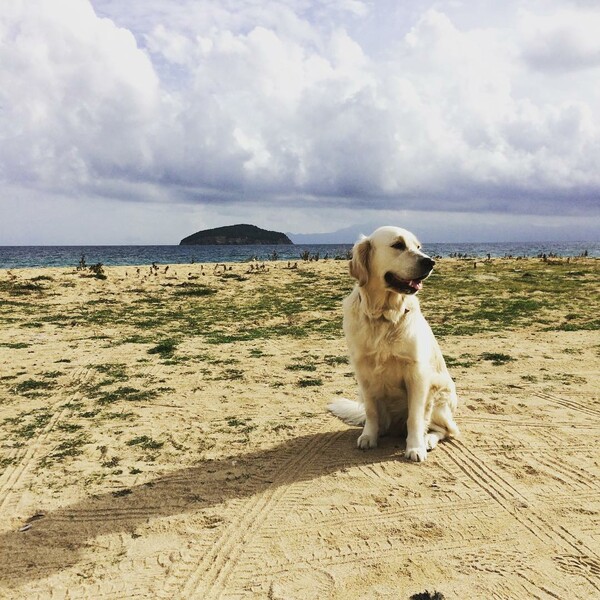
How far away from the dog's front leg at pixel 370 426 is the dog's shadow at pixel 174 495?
0.08 meters

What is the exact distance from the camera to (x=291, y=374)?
811cm

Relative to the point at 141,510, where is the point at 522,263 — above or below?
above

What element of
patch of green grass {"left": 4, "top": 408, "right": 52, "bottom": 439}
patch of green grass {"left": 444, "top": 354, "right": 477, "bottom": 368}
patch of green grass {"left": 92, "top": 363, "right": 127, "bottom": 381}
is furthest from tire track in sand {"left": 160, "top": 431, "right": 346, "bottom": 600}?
patch of green grass {"left": 444, "top": 354, "right": 477, "bottom": 368}

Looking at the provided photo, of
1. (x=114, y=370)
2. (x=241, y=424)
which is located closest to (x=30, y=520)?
(x=241, y=424)

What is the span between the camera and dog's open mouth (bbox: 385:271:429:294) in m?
4.71

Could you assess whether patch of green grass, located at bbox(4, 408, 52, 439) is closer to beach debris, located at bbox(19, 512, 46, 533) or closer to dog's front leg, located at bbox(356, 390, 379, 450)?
beach debris, located at bbox(19, 512, 46, 533)

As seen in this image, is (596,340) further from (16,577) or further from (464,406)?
(16,577)

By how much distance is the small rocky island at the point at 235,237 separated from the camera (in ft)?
566

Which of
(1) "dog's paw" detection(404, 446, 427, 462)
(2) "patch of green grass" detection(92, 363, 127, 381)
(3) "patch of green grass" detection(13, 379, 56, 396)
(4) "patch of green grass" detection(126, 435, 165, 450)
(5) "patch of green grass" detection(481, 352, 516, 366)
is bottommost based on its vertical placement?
(4) "patch of green grass" detection(126, 435, 165, 450)

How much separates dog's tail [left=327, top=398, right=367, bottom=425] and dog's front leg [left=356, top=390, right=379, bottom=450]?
0.49 meters

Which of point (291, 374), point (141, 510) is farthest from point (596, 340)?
point (141, 510)

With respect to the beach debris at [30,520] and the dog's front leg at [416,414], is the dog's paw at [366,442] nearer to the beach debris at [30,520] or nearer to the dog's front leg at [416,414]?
the dog's front leg at [416,414]

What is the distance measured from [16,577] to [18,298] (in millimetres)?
13953

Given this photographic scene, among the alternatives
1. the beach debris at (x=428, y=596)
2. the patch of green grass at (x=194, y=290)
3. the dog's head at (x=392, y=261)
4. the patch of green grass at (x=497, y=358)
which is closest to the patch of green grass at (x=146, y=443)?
the dog's head at (x=392, y=261)
